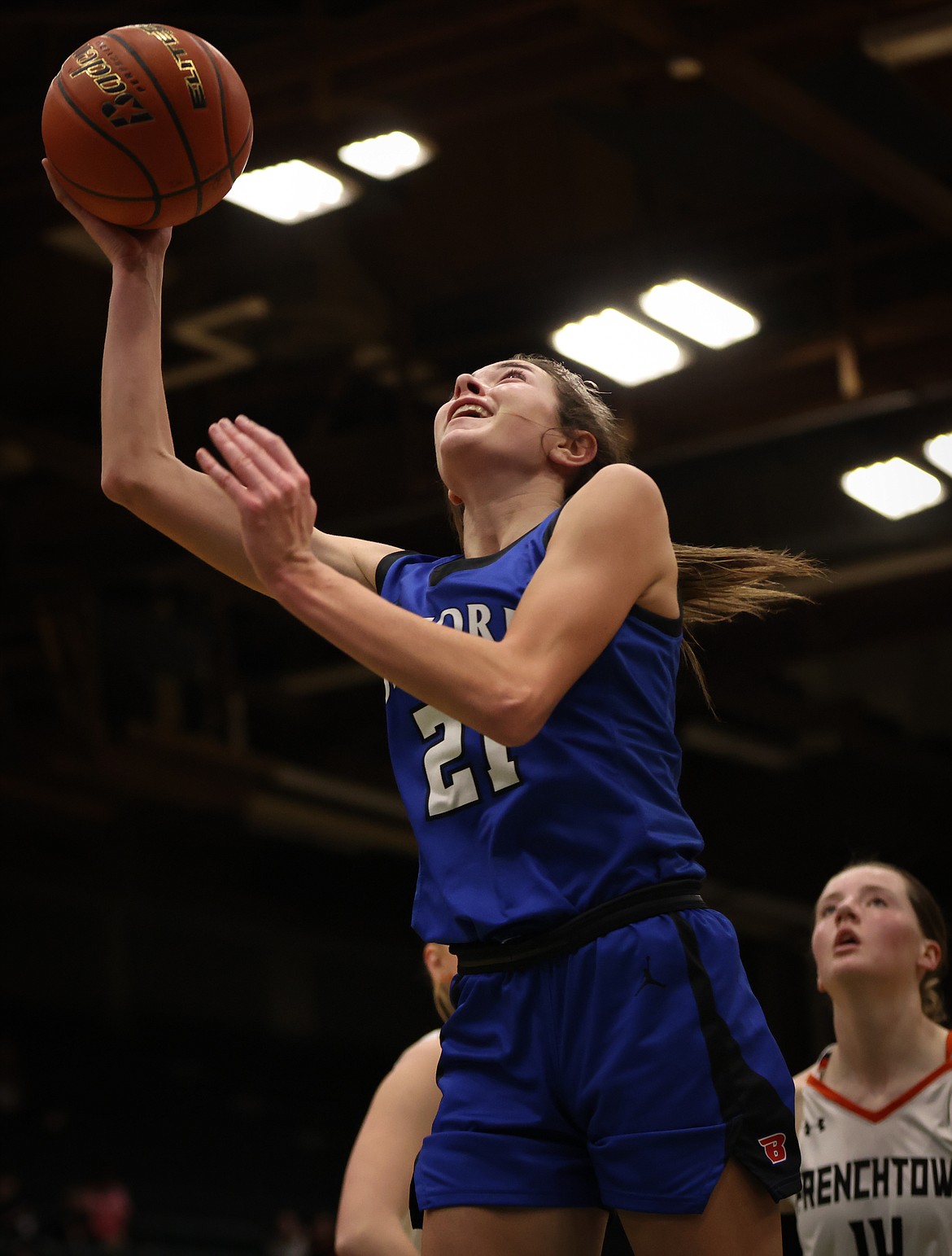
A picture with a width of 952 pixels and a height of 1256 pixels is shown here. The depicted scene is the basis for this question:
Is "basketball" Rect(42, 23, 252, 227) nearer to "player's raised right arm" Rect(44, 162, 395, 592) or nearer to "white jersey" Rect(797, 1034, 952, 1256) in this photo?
"player's raised right arm" Rect(44, 162, 395, 592)

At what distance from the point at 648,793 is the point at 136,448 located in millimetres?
1087

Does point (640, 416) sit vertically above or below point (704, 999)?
above

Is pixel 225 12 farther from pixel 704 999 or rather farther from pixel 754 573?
pixel 704 999

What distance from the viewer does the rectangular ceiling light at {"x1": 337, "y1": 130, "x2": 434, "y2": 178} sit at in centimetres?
772

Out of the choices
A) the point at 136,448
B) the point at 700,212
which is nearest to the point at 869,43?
the point at 700,212

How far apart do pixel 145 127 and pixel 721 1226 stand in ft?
7.37

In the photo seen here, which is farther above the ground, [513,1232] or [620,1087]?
[620,1087]

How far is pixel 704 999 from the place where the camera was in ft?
8.60

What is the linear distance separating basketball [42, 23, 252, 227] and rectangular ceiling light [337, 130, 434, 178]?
14.2ft

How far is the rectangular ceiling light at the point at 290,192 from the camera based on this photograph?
779 cm

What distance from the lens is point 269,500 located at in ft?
8.16

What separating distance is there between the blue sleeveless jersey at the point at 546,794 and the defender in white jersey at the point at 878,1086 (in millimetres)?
2085

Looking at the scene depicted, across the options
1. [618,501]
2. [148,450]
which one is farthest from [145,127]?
[618,501]

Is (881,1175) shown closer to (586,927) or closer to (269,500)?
(586,927)
